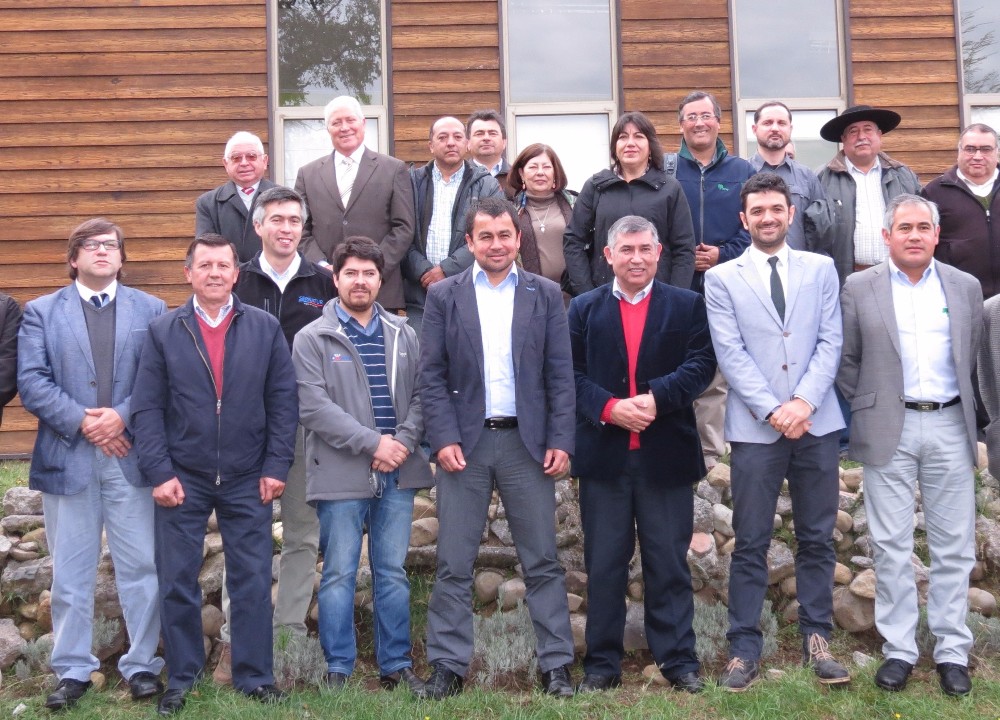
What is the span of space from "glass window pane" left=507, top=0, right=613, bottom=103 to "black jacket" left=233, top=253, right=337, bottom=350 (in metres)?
3.86

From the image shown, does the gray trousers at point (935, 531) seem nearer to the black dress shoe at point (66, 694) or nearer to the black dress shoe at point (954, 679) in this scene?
the black dress shoe at point (954, 679)

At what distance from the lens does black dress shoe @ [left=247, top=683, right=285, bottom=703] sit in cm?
446

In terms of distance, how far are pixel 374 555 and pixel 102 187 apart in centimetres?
491

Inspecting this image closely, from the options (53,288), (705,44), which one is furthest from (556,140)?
(53,288)

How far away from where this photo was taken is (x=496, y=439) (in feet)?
15.2

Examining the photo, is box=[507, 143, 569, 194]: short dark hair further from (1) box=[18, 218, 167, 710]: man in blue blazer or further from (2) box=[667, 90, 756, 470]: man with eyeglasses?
(1) box=[18, 218, 167, 710]: man in blue blazer

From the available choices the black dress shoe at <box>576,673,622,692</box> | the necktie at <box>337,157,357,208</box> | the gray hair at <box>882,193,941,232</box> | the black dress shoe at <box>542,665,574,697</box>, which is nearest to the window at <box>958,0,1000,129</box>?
the gray hair at <box>882,193,941,232</box>

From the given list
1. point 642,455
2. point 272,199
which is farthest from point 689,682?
point 272,199

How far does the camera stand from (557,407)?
15.2ft

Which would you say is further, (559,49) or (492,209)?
(559,49)

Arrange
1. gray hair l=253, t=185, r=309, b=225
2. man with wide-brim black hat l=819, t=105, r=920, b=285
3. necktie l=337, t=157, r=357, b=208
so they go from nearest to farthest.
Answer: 1. gray hair l=253, t=185, r=309, b=225
2. necktie l=337, t=157, r=357, b=208
3. man with wide-brim black hat l=819, t=105, r=920, b=285

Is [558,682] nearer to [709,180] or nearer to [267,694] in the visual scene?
[267,694]

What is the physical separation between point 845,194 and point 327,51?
4431mm

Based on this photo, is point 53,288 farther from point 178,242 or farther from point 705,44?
point 705,44
